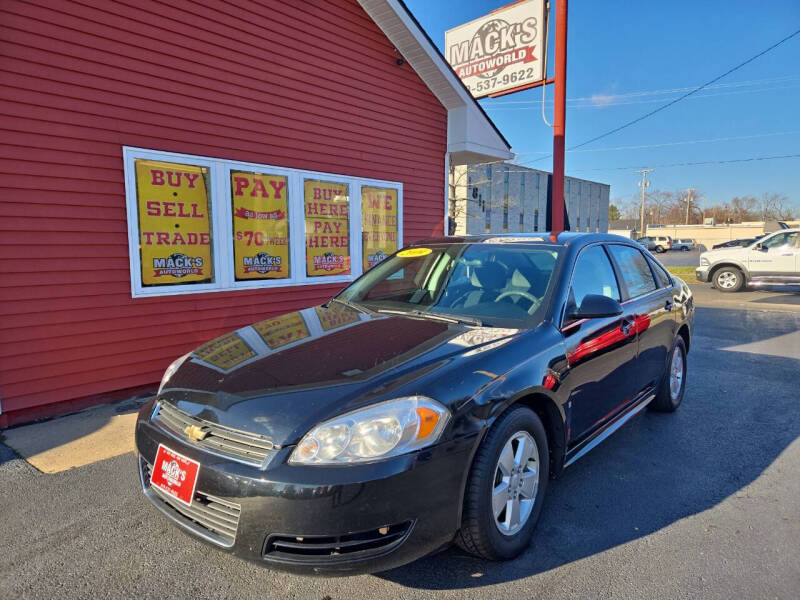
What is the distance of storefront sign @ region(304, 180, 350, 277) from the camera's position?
20.9 feet

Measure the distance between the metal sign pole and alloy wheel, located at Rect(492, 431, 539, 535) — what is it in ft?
22.9

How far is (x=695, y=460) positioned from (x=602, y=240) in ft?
5.50

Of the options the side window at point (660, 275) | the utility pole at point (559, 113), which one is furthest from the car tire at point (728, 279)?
the side window at point (660, 275)

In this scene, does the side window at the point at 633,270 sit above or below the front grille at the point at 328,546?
above

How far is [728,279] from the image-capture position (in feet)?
46.7

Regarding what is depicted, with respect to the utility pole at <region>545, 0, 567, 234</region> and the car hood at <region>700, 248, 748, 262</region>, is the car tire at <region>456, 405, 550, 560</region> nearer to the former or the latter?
the utility pole at <region>545, 0, 567, 234</region>

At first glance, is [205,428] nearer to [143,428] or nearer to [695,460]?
[143,428]

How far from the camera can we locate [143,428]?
94.3 inches

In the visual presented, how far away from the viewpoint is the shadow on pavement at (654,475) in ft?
7.73

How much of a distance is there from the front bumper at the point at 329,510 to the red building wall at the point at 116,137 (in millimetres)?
3304

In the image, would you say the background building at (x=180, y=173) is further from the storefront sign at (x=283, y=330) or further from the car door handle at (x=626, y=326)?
the car door handle at (x=626, y=326)

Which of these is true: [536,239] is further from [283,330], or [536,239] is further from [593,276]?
[283,330]

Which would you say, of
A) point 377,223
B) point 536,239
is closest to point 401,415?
point 536,239

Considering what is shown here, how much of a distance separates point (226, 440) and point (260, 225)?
416cm
